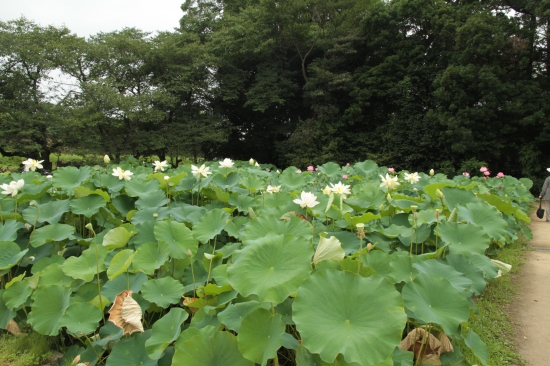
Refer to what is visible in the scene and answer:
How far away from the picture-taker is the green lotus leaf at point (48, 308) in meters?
1.24

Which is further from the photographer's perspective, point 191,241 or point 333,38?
point 333,38

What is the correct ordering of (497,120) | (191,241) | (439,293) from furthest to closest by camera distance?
(497,120) → (191,241) → (439,293)

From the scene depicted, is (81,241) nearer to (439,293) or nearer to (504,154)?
(439,293)

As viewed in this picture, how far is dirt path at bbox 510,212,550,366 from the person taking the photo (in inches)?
76.5

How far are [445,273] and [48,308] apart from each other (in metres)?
1.46

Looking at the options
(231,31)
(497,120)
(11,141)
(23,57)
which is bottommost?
(11,141)

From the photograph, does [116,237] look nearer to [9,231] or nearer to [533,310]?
[9,231]

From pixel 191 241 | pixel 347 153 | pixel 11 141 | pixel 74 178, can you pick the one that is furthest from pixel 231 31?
pixel 191 241

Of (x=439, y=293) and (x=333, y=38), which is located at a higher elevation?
(x=333, y=38)

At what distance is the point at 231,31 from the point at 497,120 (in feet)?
34.2

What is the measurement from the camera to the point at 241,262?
38.6 inches

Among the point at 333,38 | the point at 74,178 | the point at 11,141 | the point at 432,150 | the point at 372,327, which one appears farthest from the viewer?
the point at 333,38

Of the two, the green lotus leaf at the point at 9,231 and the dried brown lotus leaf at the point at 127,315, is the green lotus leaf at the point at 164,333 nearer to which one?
the dried brown lotus leaf at the point at 127,315

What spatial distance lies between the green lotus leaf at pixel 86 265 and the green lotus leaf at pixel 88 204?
1.50 ft
